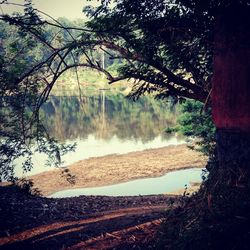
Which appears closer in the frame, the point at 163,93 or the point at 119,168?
the point at 163,93

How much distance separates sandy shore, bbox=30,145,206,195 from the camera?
76.9ft

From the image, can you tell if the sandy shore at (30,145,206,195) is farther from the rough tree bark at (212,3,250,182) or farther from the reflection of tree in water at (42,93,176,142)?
the rough tree bark at (212,3,250,182)

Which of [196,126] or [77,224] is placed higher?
[196,126]

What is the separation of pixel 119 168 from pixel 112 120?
18.1 meters

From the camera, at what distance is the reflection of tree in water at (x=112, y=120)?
36781 millimetres

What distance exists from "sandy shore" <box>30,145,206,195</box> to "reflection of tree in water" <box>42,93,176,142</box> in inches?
172

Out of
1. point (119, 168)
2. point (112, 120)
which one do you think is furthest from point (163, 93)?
point (112, 120)

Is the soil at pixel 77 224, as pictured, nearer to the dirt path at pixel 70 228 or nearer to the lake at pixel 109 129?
the dirt path at pixel 70 228

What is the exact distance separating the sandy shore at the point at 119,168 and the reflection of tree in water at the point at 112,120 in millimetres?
4357

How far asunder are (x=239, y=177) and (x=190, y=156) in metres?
24.4

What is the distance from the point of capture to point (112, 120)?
43.8 m

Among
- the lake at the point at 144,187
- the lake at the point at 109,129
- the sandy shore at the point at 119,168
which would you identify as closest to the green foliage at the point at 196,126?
the lake at the point at 144,187

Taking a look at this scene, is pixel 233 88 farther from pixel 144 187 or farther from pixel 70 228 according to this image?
pixel 144 187

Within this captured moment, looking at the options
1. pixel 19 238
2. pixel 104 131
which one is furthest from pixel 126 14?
pixel 104 131
